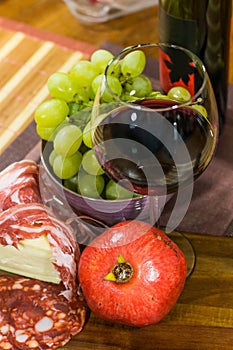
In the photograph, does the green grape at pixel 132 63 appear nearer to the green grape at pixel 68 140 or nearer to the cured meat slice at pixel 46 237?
the green grape at pixel 68 140

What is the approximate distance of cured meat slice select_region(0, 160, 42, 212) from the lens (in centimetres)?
94

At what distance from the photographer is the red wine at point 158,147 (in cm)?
79

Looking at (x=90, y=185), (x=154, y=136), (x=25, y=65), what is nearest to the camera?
(x=154, y=136)

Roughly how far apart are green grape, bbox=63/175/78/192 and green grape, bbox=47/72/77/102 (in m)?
0.10

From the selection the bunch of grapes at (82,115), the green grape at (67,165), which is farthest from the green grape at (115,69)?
the green grape at (67,165)

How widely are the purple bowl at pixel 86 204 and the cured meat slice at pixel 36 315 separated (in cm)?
10

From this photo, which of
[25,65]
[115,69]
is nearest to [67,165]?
[115,69]

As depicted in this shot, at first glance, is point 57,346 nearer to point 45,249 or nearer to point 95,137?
point 45,249

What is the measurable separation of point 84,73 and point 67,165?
129 millimetres

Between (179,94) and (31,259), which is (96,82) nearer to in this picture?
(179,94)

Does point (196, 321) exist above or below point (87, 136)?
below

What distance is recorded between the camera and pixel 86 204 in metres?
0.91

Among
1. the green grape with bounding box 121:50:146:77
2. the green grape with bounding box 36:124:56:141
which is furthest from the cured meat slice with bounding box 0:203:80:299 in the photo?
the green grape with bounding box 121:50:146:77

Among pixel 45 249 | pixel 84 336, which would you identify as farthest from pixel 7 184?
pixel 84 336
